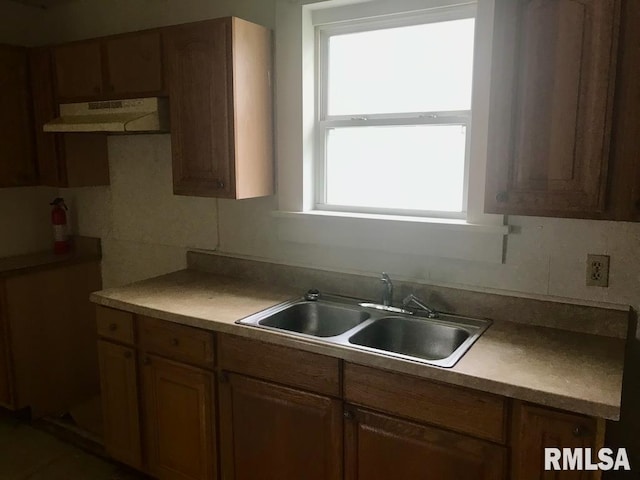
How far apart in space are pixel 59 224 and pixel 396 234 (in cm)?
223

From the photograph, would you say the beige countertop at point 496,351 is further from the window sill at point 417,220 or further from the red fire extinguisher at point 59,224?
the red fire extinguisher at point 59,224

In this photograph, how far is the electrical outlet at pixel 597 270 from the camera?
1.92 m

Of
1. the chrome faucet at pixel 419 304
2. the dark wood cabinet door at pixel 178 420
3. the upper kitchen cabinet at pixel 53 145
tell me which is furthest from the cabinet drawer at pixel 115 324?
the chrome faucet at pixel 419 304

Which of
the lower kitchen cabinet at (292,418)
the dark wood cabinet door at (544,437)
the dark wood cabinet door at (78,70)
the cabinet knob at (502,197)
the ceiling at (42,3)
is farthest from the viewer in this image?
the ceiling at (42,3)

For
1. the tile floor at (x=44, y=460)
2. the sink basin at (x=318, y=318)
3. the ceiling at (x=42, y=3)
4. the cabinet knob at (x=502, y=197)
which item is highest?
the ceiling at (x=42, y=3)

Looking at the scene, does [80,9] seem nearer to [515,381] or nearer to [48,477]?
[48,477]

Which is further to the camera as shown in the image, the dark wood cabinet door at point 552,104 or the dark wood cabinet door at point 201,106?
the dark wood cabinet door at point 201,106

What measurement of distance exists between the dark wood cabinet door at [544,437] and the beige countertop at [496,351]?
5cm

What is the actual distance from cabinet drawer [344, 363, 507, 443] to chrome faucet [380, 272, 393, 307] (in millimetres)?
471

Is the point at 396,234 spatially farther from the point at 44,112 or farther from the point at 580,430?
the point at 44,112

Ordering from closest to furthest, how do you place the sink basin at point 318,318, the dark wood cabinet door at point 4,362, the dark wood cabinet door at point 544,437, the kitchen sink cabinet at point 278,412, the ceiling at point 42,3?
1. the dark wood cabinet door at point 544,437
2. the kitchen sink cabinet at point 278,412
3. the sink basin at point 318,318
4. the dark wood cabinet door at point 4,362
5. the ceiling at point 42,3

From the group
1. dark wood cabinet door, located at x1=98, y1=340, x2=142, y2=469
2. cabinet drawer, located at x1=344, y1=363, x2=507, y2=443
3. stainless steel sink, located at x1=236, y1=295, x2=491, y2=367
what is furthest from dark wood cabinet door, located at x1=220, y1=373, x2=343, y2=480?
dark wood cabinet door, located at x1=98, y1=340, x2=142, y2=469

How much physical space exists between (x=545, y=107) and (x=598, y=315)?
31.1 inches

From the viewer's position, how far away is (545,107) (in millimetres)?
1673
